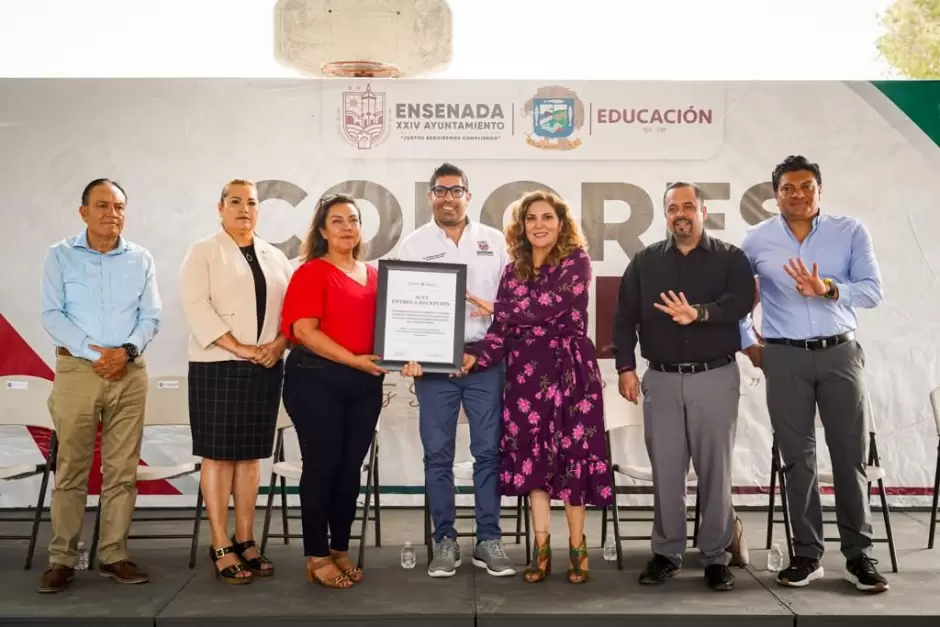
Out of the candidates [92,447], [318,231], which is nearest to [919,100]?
[318,231]

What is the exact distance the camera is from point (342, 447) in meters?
3.99

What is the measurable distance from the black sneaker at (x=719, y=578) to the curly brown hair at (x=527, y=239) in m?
1.47

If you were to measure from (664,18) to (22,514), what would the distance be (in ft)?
19.9

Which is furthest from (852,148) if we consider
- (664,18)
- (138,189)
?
(138,189)

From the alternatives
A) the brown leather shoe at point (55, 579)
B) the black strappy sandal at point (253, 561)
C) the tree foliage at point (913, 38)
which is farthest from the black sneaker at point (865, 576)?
the tree foliage at point (913, 38)

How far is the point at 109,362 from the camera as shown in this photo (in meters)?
4.04

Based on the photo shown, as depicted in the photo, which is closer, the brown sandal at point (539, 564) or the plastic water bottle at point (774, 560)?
the brown sandal at point (539, 564)

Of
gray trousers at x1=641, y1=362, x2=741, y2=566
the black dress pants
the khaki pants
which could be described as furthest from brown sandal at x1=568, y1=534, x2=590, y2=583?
the khaki pants

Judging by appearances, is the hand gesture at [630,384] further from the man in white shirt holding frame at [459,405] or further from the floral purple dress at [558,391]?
the man in white shirt holding frame at [459,405]

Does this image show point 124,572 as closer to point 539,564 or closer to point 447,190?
point 539,564

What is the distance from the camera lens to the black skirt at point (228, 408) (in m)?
4.08

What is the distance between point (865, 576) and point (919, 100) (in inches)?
124

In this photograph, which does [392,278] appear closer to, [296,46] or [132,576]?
[132,576]

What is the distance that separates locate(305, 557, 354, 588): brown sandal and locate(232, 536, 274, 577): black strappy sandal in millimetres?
250
